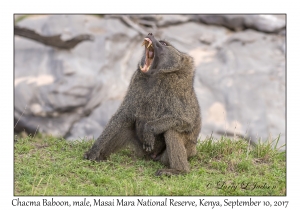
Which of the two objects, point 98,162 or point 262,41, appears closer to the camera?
point 98,162

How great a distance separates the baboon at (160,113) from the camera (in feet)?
23.3

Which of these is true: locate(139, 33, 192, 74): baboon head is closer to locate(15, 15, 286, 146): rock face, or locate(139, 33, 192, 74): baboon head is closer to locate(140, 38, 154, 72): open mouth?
locate(140, 38, 154, 72): open mouth

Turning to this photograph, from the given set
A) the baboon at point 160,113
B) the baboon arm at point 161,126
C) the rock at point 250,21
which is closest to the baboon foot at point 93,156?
the baboon at point 160,113

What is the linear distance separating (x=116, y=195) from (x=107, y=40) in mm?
12321

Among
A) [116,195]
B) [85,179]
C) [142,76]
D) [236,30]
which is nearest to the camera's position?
[116,195]

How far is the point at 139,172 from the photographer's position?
7102 mm

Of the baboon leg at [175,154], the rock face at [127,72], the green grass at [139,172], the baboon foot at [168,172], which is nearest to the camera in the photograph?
the green grass at [139,172]

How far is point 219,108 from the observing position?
17.9 meters

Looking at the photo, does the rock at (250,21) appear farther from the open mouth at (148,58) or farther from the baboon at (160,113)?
the open mouth at (148,58)

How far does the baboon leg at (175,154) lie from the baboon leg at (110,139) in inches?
29.9

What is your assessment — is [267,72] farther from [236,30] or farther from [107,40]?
[107,40]

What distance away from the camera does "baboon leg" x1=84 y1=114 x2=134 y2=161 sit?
24.4ft

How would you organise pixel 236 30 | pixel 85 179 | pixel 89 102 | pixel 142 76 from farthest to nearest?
pixel 236 30 < pixel 89 102 < pixel 142 76 < pixel 85 179

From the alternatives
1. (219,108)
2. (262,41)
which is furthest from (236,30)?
(219,108)
